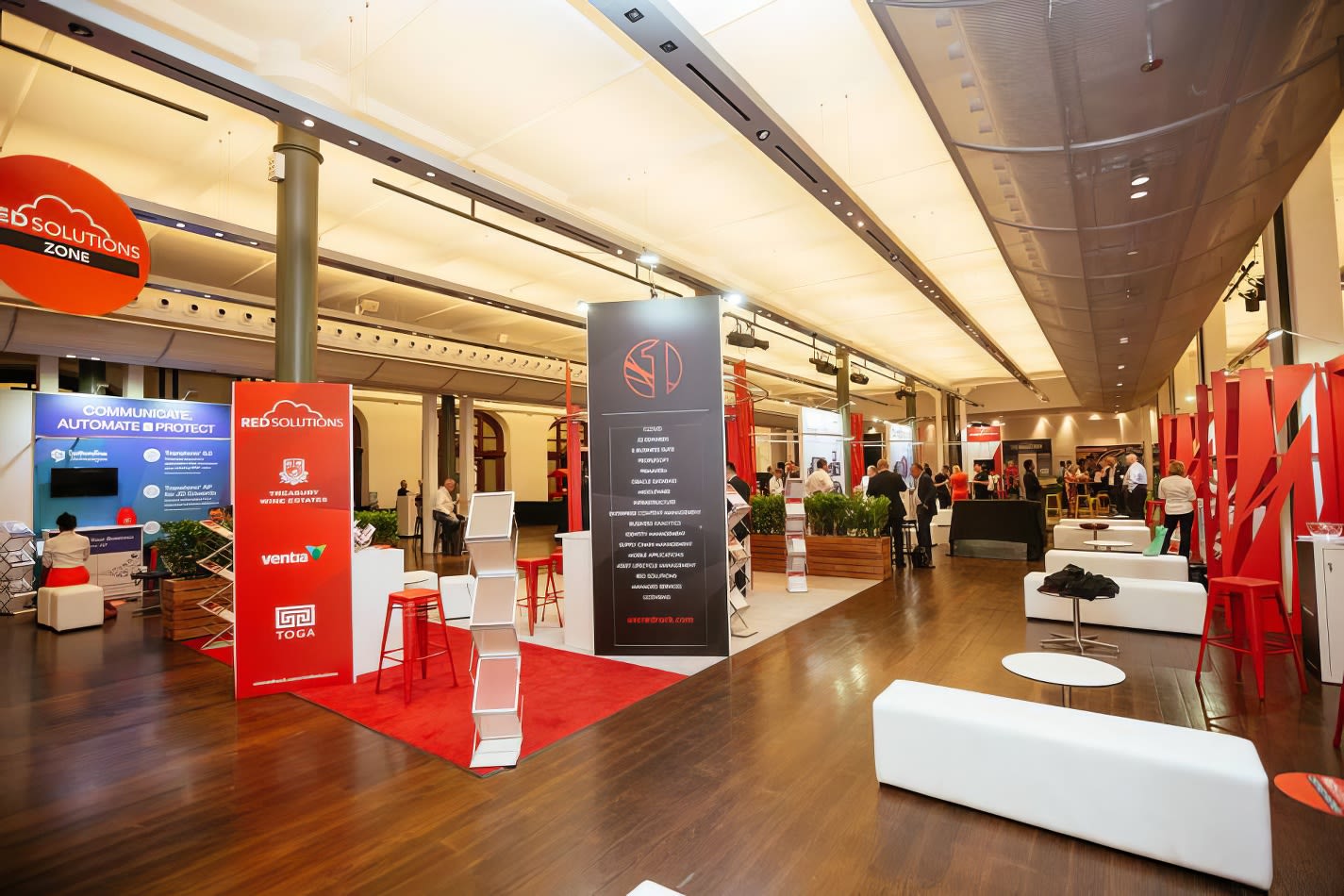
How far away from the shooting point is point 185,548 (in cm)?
686

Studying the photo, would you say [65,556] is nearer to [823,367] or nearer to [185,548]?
[185,548]

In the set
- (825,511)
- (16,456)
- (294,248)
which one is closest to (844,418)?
(825,511)

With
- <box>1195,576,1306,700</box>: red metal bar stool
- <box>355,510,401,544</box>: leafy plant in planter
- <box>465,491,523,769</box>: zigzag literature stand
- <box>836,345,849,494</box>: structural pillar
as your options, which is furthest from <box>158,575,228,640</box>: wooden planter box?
Result: <box>836,345,849,494</box>: structural pillar

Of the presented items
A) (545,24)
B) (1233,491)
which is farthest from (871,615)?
(545,24)

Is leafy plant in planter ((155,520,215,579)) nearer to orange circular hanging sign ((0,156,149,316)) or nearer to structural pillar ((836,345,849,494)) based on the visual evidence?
orange circular hanging sign ((0,156,149,316))

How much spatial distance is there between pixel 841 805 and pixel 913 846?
39 centimetres

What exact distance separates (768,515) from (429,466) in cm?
759

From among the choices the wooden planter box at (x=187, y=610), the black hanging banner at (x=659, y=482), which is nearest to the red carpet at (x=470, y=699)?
the black hanging banner at (x=659, y=482)

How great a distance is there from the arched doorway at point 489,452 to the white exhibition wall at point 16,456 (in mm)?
12602

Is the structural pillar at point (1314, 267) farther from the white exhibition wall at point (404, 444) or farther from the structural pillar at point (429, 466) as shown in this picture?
the white exhibition wall at point (404, 444)

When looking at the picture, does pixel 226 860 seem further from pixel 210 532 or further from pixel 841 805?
pixel 210 532

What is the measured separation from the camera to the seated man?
11.9 metres

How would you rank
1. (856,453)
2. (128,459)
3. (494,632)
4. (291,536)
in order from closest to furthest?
(494,632), (291,536), (128,459), (856,453)

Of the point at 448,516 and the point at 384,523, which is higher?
the point at 384,523
